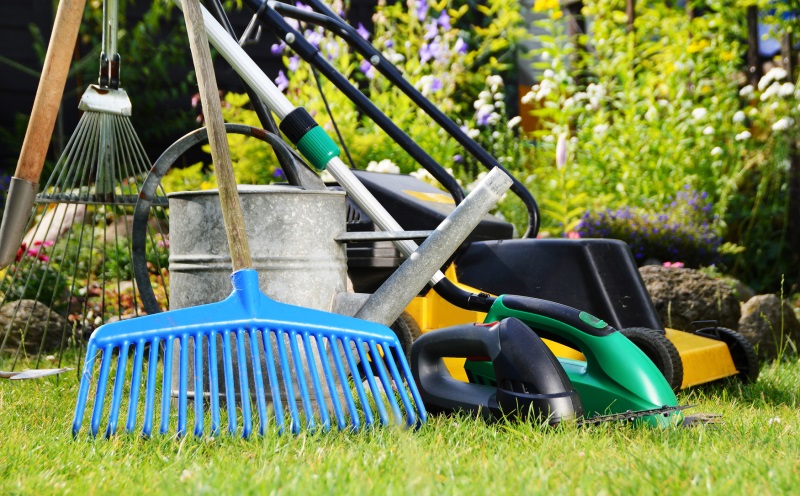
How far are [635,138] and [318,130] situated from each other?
307 cm

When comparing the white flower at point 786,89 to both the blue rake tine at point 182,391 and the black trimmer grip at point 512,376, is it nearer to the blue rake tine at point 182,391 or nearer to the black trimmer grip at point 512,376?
the black trimmer grip at point 512,376

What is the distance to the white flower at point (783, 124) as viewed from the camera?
14.4 ft

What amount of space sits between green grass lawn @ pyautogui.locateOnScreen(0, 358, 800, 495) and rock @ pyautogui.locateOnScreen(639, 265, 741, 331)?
1.28 m

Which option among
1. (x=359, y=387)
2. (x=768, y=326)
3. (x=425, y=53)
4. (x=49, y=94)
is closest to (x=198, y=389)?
(x=359, y=387)

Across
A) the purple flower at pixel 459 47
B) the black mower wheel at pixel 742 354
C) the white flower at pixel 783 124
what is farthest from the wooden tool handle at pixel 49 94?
the white flower at pixel 783 124

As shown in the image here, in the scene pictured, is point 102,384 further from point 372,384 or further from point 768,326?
point 768,326

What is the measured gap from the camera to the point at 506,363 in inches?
70.1

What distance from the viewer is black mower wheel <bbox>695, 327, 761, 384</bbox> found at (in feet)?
8.53

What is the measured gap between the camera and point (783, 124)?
14.4 ft

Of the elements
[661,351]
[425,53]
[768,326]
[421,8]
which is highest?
[421,8]

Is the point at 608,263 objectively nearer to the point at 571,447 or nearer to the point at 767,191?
the point at 571,447

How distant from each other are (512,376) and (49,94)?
48.9 inches

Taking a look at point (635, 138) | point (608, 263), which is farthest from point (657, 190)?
point (608, 263)

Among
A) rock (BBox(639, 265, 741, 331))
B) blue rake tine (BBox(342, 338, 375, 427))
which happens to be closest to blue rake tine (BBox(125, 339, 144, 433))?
blue rake tine (BBox(342, 338, 375, 427))
